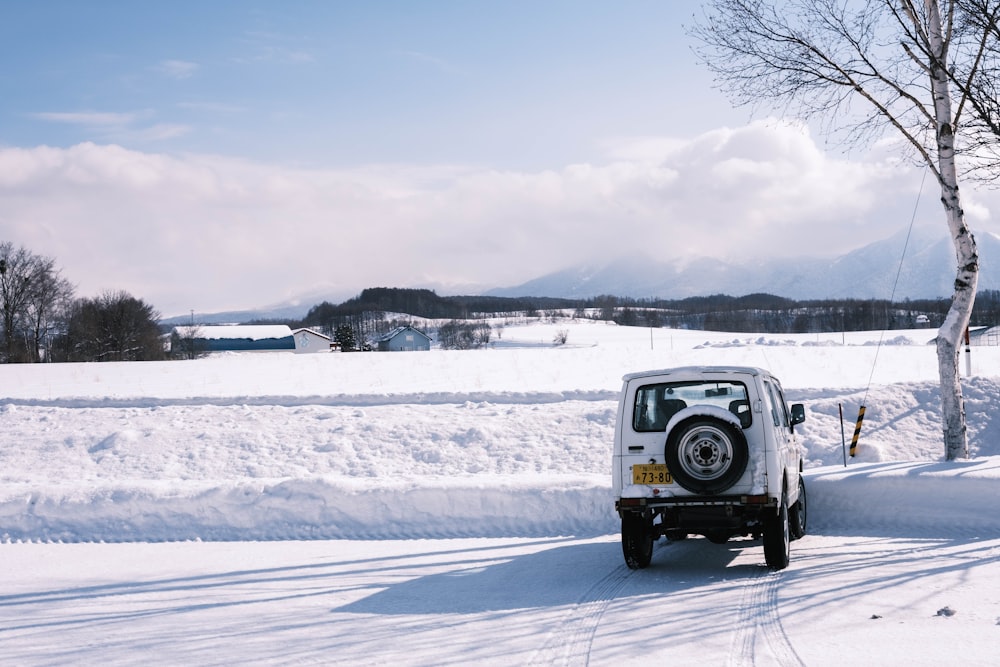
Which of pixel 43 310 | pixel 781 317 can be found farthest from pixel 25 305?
pixel 781 317

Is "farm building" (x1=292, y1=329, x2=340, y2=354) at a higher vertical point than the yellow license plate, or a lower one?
higher

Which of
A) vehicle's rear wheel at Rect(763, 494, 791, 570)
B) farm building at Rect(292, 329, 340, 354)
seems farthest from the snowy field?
farm building at Rect(292, 329, 340, 354)

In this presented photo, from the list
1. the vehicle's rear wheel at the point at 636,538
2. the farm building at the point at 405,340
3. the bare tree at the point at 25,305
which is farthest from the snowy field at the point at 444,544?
the farm building at the point at 405,340

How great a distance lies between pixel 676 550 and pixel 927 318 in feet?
413

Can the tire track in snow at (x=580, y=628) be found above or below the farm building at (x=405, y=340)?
below

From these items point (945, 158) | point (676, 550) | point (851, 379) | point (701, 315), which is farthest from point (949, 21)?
point (701, 315)

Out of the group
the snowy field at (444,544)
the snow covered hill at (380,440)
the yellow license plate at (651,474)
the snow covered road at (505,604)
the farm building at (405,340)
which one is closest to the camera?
the snow covered road at (505,604)

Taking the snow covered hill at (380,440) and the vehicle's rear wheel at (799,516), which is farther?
the snow covered hill at (380,440)

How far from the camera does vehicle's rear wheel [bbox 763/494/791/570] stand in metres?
8.74

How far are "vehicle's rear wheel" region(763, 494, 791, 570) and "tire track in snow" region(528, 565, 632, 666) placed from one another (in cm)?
143

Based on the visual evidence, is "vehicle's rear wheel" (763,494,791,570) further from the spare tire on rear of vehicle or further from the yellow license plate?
the yellow license plate

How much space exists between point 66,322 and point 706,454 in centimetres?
8584

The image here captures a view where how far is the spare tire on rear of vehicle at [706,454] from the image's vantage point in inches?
337

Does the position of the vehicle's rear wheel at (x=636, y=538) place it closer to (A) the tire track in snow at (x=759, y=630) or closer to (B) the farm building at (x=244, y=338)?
(A) the tire track in snow at (x=759, y=630)
